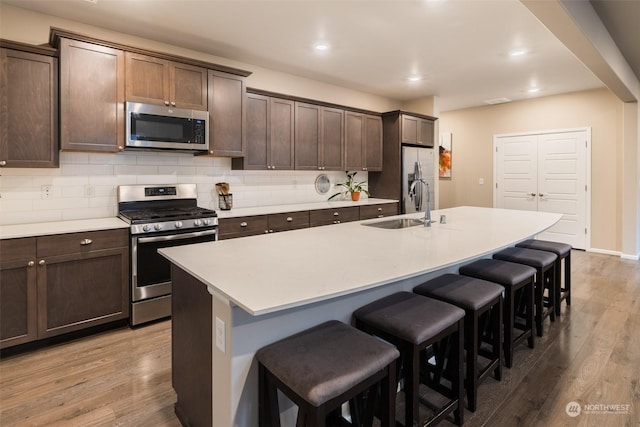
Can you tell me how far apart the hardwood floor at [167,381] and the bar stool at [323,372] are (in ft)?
2.70

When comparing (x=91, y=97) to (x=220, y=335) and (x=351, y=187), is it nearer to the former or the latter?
(x=220, y=335)

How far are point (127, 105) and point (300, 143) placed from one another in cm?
206

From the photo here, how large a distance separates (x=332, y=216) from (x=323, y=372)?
341cm

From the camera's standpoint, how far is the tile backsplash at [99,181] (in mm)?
2930

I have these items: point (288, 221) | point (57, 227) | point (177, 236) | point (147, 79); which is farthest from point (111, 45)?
point (288, 221)

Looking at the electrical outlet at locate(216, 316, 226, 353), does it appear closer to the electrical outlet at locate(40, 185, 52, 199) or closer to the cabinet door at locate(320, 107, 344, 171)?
the electrical outlet at locate(40, 185, 52, 199)

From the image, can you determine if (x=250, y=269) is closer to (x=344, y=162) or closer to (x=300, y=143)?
(x=300, y=143)

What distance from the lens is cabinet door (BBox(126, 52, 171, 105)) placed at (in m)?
3.11

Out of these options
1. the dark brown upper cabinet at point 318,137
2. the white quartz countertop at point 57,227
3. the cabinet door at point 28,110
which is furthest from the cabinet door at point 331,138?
the cabinet door at point 28,110

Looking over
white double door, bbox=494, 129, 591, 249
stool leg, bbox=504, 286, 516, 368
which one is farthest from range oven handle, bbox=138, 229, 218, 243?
white double door, bbox=494, 129, 591, 249

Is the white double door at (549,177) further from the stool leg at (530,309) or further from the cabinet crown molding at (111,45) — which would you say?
the cabinet crown molding at (111,45)

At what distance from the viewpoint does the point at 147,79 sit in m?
3.19

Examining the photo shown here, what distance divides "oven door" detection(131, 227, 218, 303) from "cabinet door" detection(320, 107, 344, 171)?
2280mm
